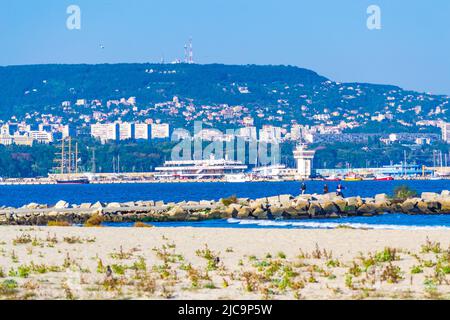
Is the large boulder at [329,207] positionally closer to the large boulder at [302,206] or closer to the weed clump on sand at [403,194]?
the large boulder at [302,206]

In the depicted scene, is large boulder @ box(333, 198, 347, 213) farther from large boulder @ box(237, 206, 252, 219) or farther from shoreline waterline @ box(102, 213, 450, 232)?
large boulder @ box(237, 206, 252, 219)

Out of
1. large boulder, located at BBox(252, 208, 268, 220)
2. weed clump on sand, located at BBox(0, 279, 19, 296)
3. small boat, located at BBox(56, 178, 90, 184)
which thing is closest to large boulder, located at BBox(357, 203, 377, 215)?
large boulder, located at BBox(252, 208, 268, 220)

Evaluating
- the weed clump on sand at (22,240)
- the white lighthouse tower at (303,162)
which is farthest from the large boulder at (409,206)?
the white lighthouse tower at (303,162)

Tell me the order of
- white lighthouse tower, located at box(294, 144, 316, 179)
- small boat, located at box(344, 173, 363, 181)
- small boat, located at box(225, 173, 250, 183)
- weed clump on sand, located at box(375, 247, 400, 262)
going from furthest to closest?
white lighthouse tower, located at box(294, 144, 316, 179) → small boat, located at box(225, 173, 250, 183) → small boat, located at box(344, 173, 363, 181) → weed clump on sand, located at box(375, 247, 400, 262)

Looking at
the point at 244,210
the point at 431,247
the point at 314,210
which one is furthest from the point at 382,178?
the point at 431,247

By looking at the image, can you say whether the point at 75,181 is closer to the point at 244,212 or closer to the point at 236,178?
the point at 236,178
